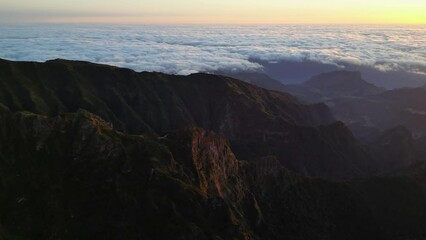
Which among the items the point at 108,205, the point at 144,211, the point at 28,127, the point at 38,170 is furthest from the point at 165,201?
the point at 28,127

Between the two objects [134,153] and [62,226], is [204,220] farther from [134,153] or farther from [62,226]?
[62,226]

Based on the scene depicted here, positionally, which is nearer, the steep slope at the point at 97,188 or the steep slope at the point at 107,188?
the steep slope at the point at 97,188

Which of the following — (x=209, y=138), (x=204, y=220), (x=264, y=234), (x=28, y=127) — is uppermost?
(x=28, y=127)

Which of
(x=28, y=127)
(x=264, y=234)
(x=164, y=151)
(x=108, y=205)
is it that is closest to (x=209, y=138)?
(x=164, y=151)

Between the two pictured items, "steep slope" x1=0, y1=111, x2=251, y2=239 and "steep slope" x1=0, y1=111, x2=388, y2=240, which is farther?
"steep slope" x1=0, y1=111, x2=388, y2=240

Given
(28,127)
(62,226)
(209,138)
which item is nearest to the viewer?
(62,226)

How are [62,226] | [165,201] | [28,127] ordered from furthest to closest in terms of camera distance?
[28,127], [165,201], [62,226]

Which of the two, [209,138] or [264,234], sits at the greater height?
[209,138]

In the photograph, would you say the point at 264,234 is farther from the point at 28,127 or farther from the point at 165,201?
the point at 28,127

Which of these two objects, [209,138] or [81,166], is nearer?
[81,166]
